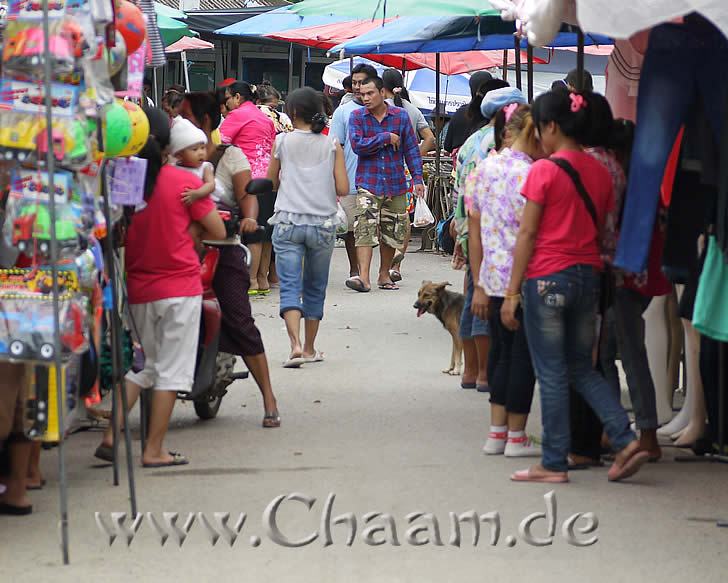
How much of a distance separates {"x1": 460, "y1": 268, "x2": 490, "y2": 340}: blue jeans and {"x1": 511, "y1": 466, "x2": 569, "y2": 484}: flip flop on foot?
6.45 feet

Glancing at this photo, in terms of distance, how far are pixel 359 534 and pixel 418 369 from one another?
180 inches

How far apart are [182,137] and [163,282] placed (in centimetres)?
81

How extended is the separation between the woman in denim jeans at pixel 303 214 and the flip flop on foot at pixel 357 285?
14.3 ft

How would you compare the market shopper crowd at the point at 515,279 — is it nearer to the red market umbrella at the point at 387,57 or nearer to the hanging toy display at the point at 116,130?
the hanging toy display at the point at 116,130

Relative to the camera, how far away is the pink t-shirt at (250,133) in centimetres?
1366

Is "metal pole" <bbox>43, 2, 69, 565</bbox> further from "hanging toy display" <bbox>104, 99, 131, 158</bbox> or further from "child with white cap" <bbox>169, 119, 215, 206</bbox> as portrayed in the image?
"child with white cap" <bbox>169, 119, 215, 206</bbox>

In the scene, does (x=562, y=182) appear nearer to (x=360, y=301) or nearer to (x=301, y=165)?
(x=301, y=165)

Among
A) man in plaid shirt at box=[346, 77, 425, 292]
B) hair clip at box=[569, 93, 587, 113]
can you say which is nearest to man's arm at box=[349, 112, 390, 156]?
man in plaid shirt at box=[346, 77, 425, 292]

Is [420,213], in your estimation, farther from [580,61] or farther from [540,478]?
[540,478]

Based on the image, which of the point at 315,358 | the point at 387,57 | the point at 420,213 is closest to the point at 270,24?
the point at 387,57

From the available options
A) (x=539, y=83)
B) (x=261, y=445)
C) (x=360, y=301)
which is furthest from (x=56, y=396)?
(x=539, y=83)

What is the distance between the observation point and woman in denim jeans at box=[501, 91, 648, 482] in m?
6.37

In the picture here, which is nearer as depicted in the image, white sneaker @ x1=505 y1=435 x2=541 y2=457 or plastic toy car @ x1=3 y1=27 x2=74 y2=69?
plastic toy car @ x1=3 y1=27 x2=74 y2=69

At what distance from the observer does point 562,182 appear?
634cm
